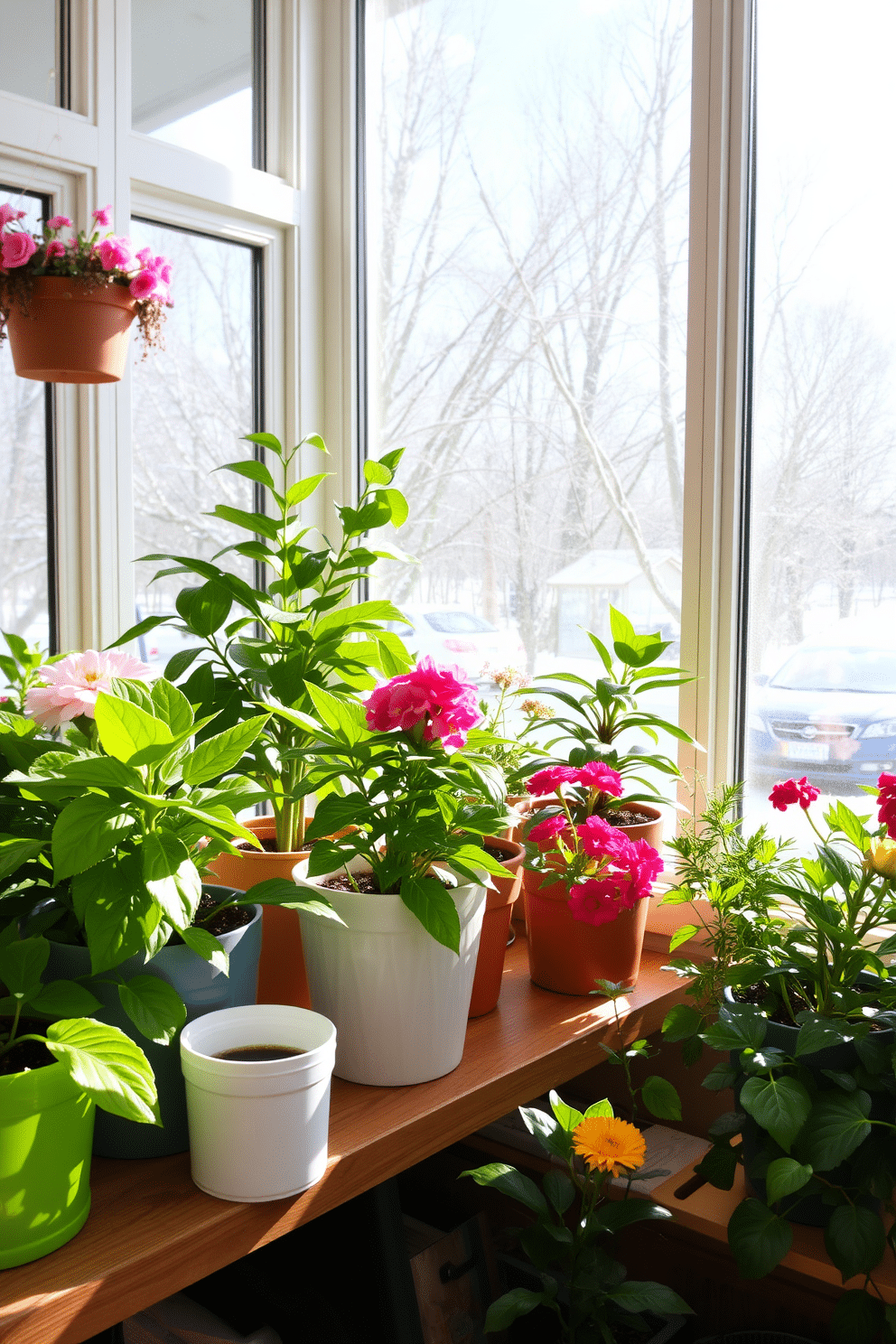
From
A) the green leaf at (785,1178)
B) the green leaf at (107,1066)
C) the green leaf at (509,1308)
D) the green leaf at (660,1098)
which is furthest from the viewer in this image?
the green leaf at (660,1098)

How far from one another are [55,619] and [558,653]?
90 cm

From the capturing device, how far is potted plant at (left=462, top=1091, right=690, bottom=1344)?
1.12 meters

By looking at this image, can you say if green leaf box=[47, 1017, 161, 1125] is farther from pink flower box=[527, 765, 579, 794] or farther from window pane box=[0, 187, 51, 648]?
window pane box=[0, 187, 51, 648]

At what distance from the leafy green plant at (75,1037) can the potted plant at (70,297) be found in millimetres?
988

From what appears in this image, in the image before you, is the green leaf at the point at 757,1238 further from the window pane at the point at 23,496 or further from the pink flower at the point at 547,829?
the window pane at the point at 23,496

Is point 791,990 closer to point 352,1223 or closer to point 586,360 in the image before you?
point 352,1223

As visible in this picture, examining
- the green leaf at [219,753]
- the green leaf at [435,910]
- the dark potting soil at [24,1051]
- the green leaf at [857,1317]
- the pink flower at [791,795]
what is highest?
the green leaf at [219,753]

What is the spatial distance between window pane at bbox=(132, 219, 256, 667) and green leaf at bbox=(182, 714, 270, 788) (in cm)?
105

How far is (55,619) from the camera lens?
6.17 ft

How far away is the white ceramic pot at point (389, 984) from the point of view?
3.60 feet

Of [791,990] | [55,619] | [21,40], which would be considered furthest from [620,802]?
[21,40]

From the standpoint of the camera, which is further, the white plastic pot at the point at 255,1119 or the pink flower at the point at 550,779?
the pink flower at the point at 550,779

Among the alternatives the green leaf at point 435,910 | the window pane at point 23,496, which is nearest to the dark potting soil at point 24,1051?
the green leaf at point 435,910

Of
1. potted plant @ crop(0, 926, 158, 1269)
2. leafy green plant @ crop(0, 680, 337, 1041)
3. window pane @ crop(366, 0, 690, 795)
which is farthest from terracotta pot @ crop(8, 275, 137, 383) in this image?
potted plant @ crop(0, 926, 158, 1269)
